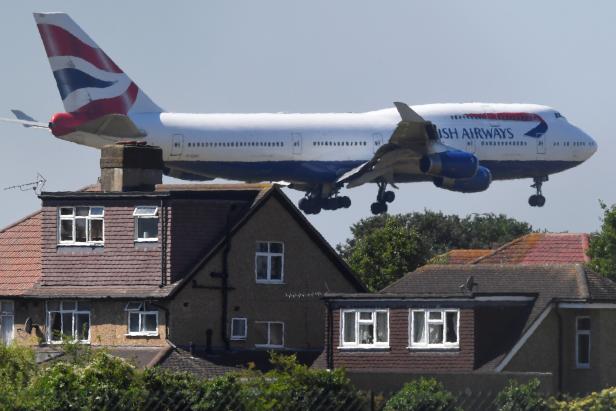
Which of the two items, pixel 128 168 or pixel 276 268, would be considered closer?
pixel 276 268

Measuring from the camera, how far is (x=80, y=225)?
5169cm

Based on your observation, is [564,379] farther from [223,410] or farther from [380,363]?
[223,410]

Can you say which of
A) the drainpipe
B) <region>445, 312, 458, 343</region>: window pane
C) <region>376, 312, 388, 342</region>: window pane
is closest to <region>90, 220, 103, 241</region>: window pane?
<region>376, 312, 388, 342</region>: window pane

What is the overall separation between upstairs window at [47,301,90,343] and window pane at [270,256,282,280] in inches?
206

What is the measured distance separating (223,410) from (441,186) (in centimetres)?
5650

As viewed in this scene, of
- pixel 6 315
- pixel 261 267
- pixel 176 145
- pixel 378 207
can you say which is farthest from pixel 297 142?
pixel 6 315

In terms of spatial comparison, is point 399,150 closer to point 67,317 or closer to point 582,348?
point 67,317

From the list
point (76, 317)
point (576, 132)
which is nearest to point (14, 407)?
point (76, 317)

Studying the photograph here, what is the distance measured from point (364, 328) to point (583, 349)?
590 cm

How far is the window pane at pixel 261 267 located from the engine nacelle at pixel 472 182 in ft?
93.5

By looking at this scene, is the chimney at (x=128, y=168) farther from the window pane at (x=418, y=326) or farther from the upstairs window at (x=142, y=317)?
the window pane at (x=418, y=326)

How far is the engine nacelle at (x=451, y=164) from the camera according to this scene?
255 feet

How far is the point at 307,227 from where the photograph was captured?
52.2m

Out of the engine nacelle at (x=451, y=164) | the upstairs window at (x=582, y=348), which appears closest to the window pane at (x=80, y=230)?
the upstairs window at (x=582, y=348)
